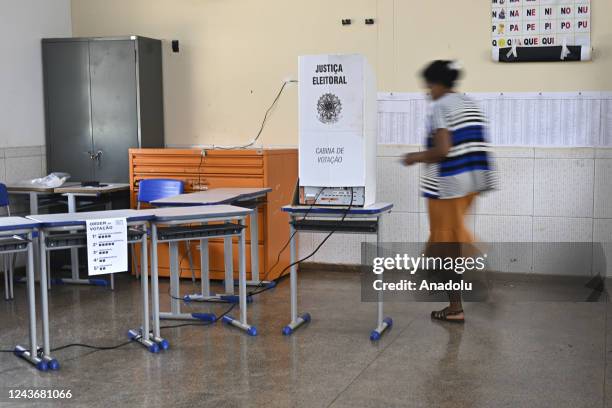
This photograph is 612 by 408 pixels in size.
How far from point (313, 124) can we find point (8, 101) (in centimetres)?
339

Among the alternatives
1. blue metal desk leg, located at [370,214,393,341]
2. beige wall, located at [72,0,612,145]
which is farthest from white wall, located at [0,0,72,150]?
blue metal desk leg, located at [370,214,393,341]

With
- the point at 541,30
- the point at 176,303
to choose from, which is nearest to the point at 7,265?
the point at 176,303

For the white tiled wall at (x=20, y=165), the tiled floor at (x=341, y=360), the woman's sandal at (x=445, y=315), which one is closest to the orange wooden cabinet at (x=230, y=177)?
the tiled floor at (x=341, y=360)

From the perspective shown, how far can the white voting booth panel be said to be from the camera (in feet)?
15.0

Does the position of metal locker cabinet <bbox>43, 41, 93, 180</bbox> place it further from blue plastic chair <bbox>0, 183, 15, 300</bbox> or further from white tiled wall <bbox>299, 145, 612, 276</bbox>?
white tiled wall <bbox>299, 145, 612, 276</bbox>

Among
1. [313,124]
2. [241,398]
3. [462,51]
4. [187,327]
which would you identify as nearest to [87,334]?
[187,327]

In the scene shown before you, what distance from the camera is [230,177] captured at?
6383mm

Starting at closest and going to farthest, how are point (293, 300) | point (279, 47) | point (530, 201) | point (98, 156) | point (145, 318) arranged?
point (145, 318) < point (293, 300) < point (530, 201) < point (279, 47) < point (98, 156)

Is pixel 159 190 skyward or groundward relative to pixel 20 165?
→ groundward

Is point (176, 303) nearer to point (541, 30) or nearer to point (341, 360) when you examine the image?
point (341, 360)

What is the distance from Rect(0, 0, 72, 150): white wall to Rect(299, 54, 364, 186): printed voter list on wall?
3.31m

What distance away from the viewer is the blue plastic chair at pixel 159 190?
6340mm

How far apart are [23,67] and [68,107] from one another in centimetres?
52

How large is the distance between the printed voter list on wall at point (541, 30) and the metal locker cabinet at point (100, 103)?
10.2ft
